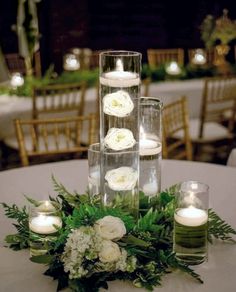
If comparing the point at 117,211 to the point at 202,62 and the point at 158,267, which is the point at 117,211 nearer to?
the point at 158,267

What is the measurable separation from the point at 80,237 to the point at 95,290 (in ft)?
0.39

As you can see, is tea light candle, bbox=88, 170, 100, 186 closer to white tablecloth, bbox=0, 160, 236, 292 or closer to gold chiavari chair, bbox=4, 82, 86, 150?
white tablecloth, bbox=0, 160, 236, 292

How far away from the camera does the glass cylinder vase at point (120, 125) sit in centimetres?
141

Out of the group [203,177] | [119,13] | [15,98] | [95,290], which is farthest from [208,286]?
[119,13]

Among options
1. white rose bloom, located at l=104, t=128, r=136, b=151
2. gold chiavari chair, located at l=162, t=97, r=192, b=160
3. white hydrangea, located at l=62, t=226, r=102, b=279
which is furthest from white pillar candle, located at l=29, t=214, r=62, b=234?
gold chiavari chair, located at l=162, t=97, r=192, b=160

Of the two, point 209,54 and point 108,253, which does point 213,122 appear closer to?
point 209,54

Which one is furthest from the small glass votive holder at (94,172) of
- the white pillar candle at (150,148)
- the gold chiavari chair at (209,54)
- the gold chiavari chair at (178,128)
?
the gold chiavari chair at (209,54)

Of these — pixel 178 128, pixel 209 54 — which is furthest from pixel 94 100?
pixel 209 54

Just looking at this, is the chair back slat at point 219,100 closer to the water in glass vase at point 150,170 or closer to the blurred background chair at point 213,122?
the blurred background chair at point 213,122

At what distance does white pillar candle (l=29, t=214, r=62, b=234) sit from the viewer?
1420 mm

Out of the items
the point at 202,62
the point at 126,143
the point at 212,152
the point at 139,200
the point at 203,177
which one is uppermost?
the point at 126,143

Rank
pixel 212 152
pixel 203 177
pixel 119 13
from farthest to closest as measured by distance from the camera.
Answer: pixel 119 13, pixel 212 152, pixel 203 177

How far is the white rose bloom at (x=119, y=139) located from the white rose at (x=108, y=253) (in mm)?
246

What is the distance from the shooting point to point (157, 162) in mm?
1666
